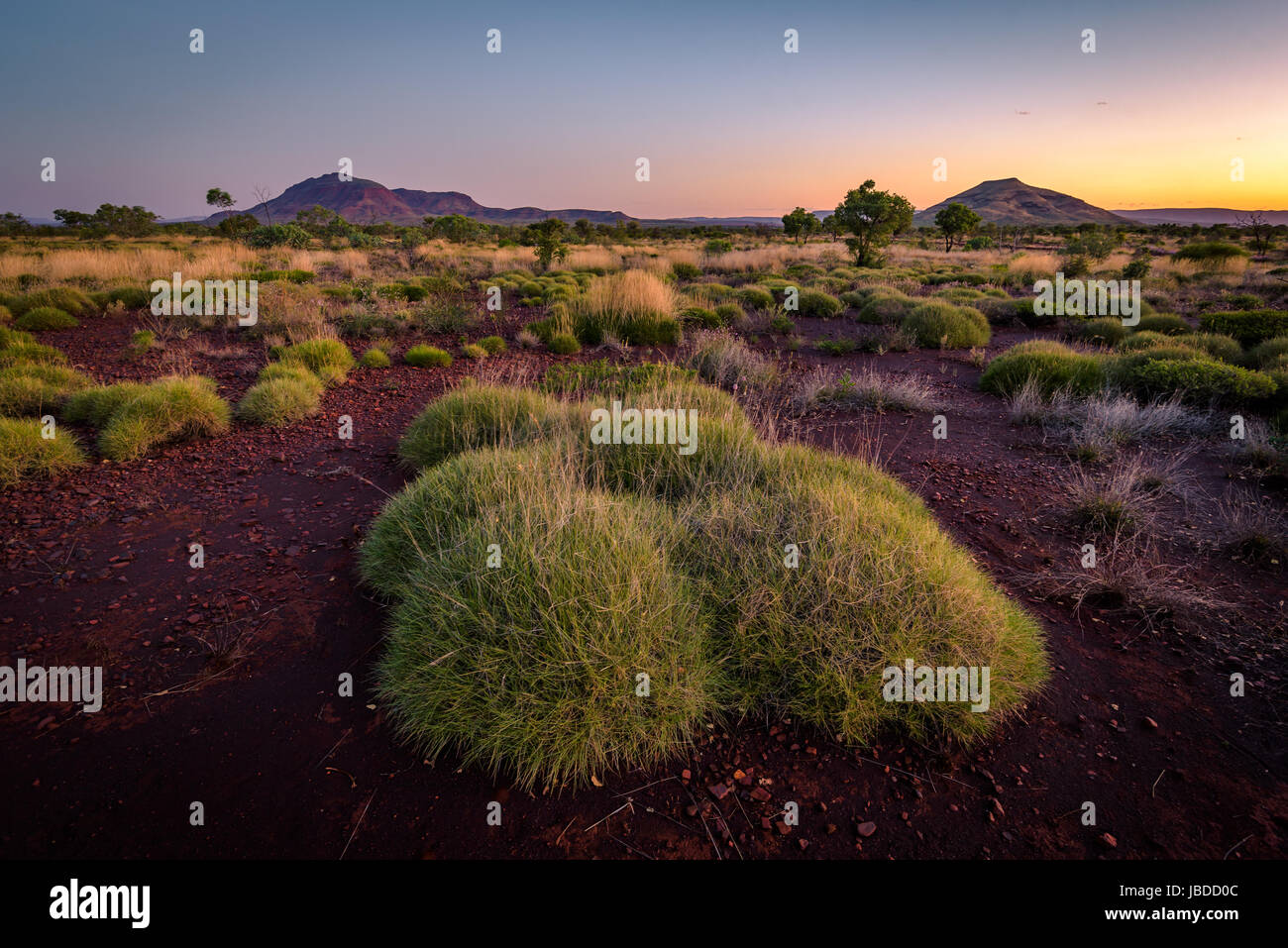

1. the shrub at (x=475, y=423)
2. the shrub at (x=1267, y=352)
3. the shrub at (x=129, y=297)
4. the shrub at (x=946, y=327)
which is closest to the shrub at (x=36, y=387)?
the shrub at (x=475, y=423)

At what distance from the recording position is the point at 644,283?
38.9ft

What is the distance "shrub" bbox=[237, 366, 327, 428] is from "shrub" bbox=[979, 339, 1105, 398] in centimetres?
967

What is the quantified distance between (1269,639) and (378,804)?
491cm

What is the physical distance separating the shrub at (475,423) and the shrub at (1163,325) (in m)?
13.2

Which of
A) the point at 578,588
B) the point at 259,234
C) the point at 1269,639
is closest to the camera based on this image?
the point at 578,588

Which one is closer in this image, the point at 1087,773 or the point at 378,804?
the point at 378,804

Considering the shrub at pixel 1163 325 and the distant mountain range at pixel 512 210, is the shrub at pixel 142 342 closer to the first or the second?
the shrub at pixel 1163 325

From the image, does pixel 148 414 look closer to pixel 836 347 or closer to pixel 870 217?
pixel 836 347

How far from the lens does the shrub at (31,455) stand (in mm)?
4582
